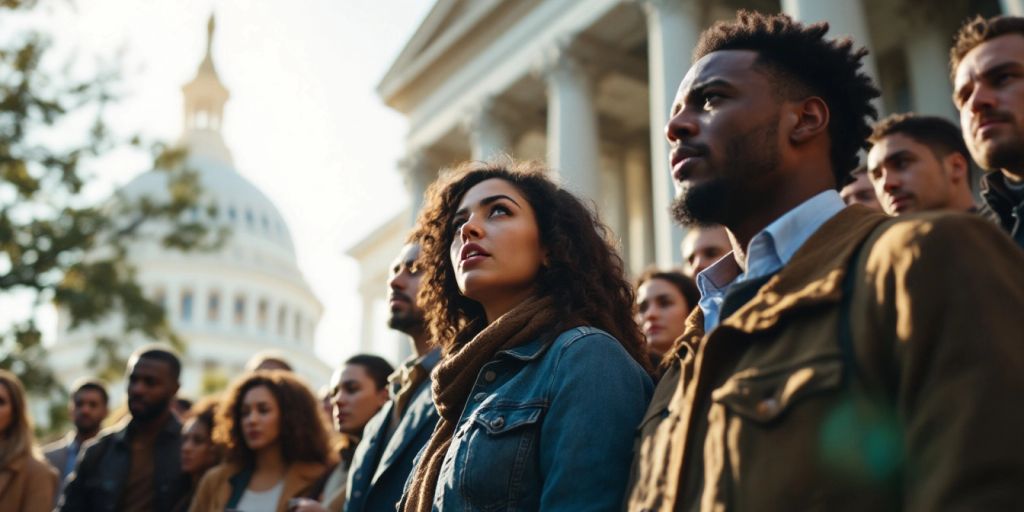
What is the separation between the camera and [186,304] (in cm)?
10725

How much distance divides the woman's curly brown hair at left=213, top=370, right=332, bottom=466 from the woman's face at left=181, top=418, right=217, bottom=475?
71 centimetres

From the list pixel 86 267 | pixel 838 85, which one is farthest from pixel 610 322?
pixel 86 267

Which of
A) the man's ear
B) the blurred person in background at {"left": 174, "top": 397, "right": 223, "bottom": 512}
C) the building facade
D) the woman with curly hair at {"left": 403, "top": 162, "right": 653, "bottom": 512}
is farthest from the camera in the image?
the building facade

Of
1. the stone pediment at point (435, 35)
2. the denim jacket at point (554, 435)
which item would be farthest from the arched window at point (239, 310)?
the denim jacket at point (554, 435)

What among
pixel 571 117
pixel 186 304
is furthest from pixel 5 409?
pixel 186 304

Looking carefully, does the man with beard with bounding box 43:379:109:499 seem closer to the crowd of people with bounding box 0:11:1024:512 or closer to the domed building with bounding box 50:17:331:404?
the crowd of people with bounding box 0:11:1024:512

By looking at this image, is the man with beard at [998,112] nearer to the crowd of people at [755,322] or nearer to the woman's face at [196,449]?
the crowd of people at [755,322]

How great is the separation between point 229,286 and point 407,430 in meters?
109

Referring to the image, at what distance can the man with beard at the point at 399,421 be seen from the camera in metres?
4.86

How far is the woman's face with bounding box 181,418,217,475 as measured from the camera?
28.7 feet

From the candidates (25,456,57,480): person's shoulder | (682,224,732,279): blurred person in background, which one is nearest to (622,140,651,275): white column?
(682,224,732,279): blurred person in background

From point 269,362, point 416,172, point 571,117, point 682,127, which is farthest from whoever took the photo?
point 416,172

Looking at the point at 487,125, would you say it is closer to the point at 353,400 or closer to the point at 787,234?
the point at 353,400

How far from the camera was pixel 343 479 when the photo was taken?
23.3ft
